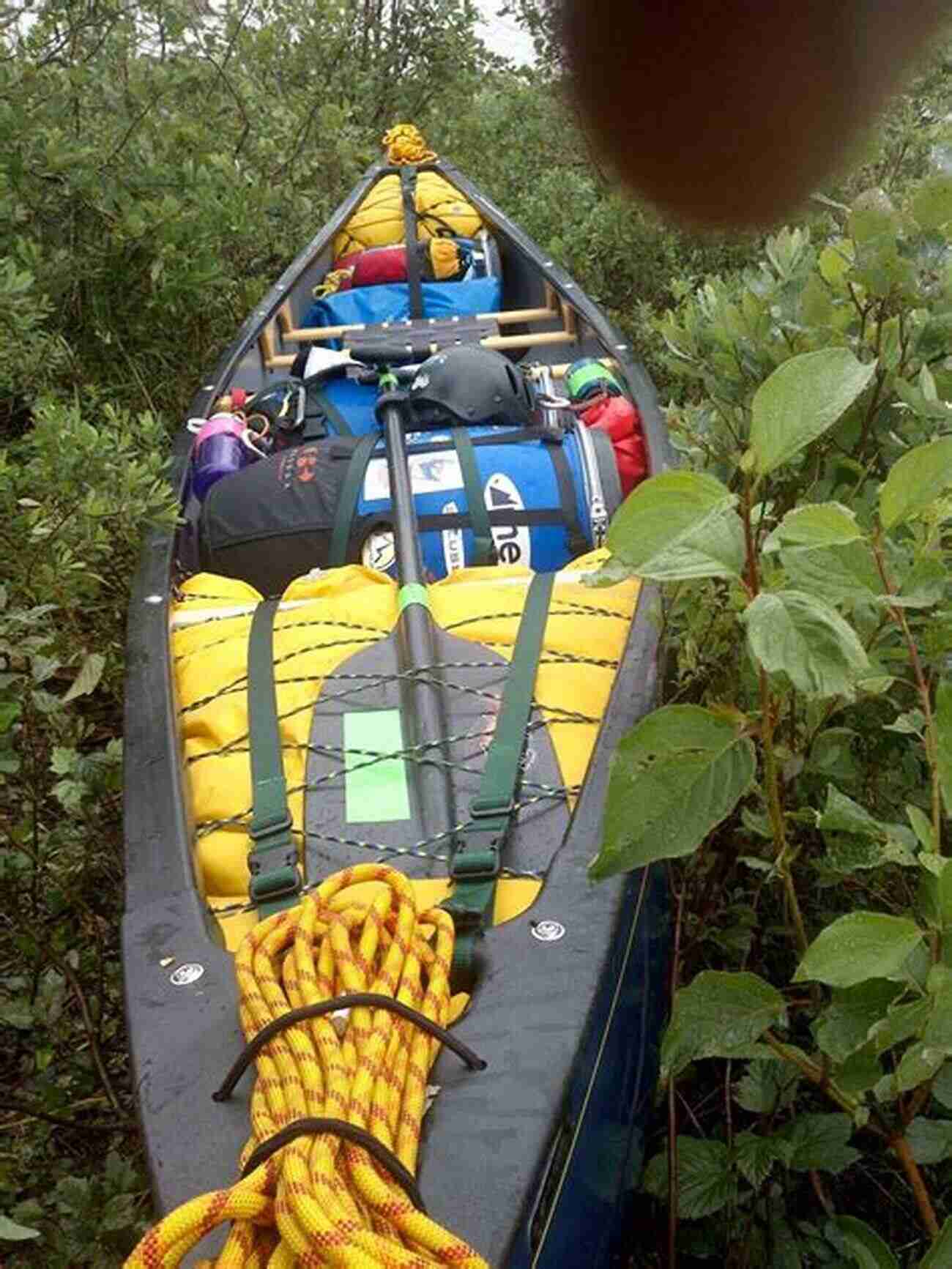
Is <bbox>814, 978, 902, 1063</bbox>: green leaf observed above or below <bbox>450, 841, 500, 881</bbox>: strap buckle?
above

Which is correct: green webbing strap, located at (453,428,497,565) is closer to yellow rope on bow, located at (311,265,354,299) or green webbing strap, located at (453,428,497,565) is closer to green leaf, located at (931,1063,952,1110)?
green leaf, located at (931,1063,952,1110)

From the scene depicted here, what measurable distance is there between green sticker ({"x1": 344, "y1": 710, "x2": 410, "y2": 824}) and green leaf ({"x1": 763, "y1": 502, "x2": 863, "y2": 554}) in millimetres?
949

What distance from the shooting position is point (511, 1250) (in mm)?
1074

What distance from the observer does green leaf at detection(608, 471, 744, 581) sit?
923mm

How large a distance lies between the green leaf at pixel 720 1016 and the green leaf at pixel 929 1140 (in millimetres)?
287

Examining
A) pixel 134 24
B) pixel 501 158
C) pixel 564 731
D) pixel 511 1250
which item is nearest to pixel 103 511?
pixel 564 731

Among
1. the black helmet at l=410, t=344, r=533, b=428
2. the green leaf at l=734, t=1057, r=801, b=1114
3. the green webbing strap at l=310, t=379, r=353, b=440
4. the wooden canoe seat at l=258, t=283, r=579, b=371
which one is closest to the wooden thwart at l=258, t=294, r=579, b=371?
the wooden canoe seat at l=258, t=283, r=579, b=371

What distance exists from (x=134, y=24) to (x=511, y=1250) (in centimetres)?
446

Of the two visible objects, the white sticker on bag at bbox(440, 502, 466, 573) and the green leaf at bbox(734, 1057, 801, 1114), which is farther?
the white sticker on bag at bbox(440, 502, 466, 573)

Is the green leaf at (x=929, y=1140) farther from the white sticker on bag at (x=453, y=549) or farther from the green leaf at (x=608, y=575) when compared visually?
the white sticker on bag at (x=453, y=549)

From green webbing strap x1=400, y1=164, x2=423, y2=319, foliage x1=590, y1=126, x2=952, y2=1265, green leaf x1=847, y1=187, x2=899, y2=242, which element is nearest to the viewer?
foliage x1=590, y1=126, x2=952, y2=1265

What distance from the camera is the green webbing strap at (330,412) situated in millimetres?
3416

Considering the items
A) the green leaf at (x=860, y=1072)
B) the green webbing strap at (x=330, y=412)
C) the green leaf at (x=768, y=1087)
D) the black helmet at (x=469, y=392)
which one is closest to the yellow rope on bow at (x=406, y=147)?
the green webbing strap at (x=330, y=412)

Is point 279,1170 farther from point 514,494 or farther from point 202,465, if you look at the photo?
point 202,465
